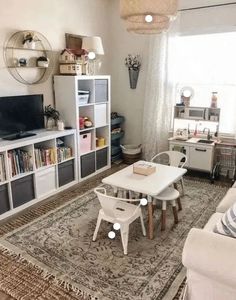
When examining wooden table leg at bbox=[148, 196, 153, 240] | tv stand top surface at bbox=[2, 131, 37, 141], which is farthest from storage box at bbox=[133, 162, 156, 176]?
tv stand top surface at bbox=[2, 131, 37, 141]

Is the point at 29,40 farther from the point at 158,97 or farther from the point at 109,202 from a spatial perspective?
the point at 109,202

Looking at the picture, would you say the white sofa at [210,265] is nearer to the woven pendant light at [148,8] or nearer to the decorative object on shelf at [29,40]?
the woven pendant light at [148,8]

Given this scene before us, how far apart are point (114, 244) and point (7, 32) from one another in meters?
2.75

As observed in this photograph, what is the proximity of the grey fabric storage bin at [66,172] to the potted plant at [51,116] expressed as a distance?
57 cm

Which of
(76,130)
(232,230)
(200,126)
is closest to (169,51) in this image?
(200,126)

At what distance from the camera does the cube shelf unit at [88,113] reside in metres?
3.87

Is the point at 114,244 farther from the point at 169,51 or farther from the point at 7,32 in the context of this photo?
the point at 169,51

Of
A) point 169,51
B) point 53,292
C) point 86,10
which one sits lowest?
point 53,292

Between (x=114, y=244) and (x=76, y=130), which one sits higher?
(x=76, y=130)

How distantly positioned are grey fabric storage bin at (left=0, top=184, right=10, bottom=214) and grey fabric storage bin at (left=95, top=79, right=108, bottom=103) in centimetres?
194

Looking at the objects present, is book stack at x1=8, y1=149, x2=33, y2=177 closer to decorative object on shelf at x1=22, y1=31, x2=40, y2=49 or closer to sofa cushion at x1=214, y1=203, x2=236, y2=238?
decorative object on shelf at x1=22, y1=31, x2=40, y2=49

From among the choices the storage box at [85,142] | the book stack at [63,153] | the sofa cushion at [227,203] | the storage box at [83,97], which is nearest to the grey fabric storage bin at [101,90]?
the storage box at [83,97]

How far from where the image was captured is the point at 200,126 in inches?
178

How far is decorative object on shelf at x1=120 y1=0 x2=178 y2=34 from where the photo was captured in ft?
6.26
